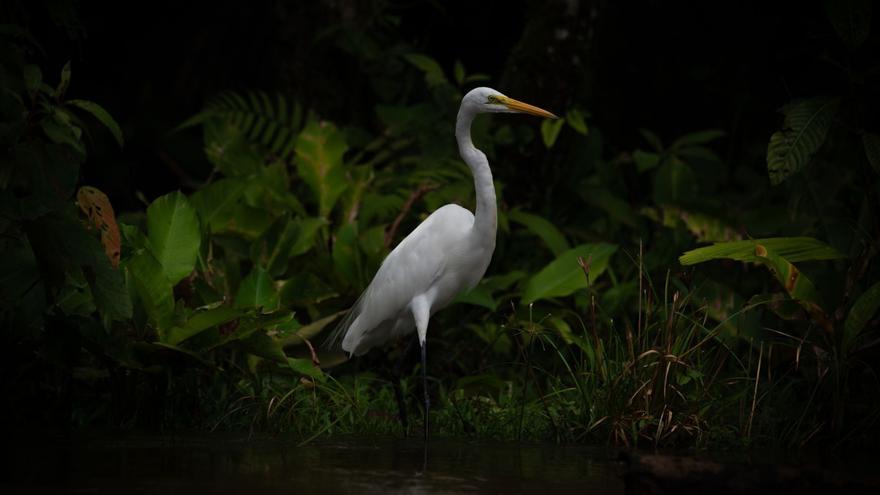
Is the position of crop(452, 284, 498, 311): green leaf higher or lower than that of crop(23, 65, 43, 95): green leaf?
lower

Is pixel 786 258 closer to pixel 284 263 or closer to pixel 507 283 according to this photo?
pixel 507 283

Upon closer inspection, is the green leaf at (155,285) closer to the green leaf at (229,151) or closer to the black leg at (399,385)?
the black leg at (399,385)

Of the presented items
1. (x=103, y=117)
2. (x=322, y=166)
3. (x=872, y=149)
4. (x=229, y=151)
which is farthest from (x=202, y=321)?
(x=872, y=149)

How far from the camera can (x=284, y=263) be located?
5930 millimetres

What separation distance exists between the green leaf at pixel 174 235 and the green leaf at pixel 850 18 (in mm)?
3143

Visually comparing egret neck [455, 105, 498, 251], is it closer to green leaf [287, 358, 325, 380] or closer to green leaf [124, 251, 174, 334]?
green leaf [287, 358, 325, 380]

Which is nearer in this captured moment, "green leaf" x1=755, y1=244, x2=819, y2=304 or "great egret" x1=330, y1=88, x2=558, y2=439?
"green leaf" x1=755, y1=244, x2=819, y2=304

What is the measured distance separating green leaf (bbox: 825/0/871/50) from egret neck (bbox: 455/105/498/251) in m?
1.69

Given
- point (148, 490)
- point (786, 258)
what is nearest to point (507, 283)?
point (786, 258)

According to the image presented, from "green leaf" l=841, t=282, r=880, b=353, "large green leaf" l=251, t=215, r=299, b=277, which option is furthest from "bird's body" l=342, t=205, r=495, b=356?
"green leaf" l=841, t=282, r=880, b=353

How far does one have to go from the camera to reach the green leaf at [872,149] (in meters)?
4.50

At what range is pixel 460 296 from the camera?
6008mm

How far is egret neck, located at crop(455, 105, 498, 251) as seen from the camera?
16.7 ft

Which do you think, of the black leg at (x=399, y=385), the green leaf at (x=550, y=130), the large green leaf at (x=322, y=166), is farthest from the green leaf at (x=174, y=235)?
the green leaf at (x=550, y=130)
